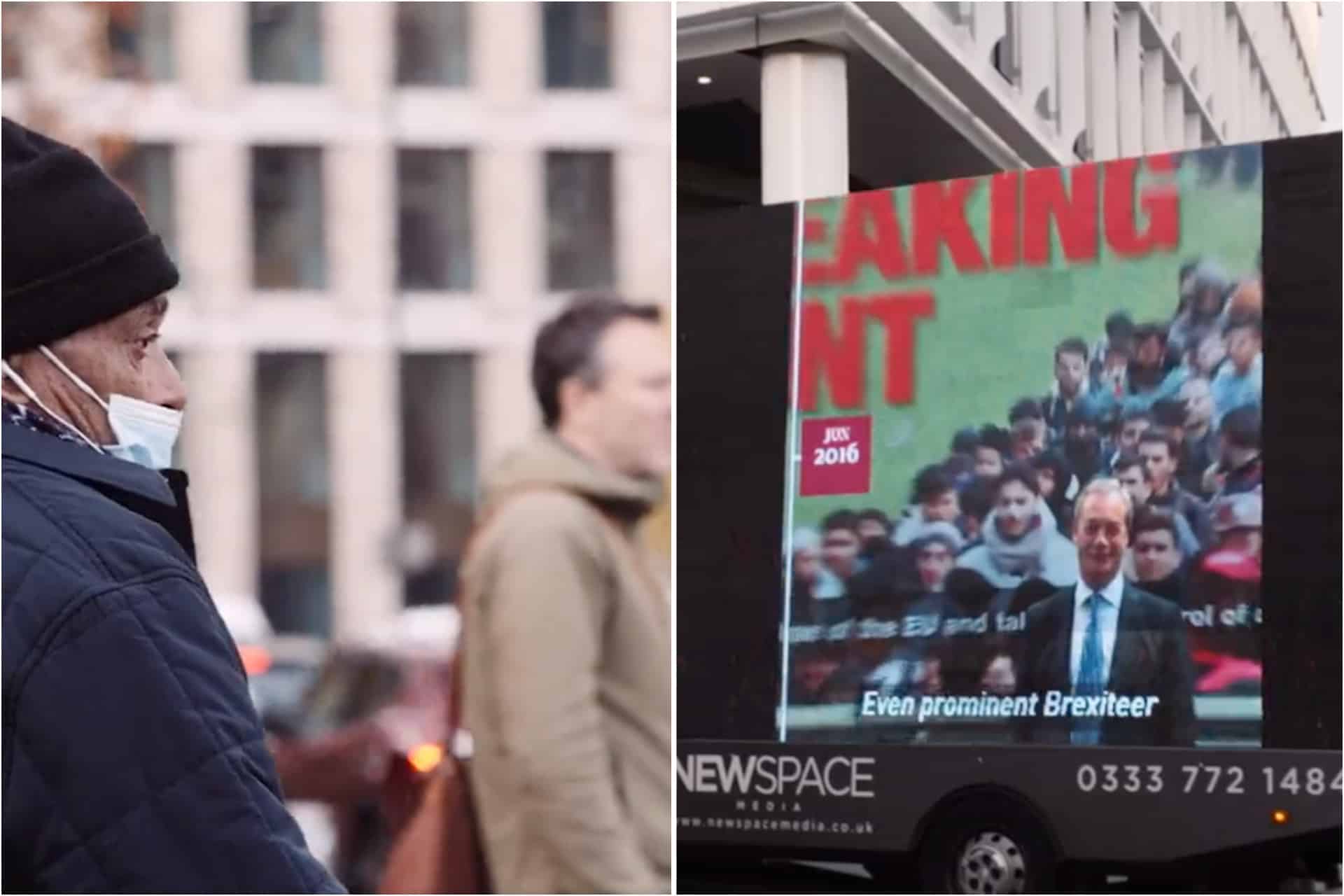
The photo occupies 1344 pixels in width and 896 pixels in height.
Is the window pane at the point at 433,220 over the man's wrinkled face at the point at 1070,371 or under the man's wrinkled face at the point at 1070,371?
over

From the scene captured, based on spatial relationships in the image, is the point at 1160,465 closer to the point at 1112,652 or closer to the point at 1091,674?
the point at 1112,652

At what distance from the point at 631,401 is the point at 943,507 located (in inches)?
158

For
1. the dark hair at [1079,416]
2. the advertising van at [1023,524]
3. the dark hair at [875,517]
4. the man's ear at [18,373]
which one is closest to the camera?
the man's ear at [18,373]

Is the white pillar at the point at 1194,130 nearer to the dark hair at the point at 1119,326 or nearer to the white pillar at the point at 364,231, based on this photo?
the dark hair at the point at 1119,326

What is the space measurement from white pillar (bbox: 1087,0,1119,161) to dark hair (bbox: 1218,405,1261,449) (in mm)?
1507

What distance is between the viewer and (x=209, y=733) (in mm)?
2074

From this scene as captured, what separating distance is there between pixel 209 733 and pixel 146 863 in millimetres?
134

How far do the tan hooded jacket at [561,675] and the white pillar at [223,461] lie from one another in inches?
18.8

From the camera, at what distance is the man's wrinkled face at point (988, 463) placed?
801cm

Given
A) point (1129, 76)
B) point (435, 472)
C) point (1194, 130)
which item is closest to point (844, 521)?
point (1194, 130)

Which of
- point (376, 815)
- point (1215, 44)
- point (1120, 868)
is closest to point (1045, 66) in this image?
point (1215, 44)

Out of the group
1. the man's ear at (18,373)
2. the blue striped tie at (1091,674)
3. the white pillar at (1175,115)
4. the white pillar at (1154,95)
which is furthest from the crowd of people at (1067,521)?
the man's ear at (18,373)

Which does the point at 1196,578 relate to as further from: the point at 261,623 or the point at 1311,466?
the point at 261,623

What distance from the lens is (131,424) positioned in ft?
8.32
